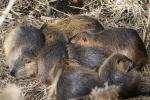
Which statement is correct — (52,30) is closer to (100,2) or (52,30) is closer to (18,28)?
(18,28)

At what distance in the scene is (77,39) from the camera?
3.72 m

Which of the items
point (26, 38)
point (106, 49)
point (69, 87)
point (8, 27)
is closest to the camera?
point (69, 87)

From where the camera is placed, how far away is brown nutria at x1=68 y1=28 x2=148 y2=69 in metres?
3.66

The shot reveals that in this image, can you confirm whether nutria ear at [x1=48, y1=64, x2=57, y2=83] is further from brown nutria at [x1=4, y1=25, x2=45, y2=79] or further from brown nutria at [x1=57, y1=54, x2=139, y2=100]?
brown nutria at [x1=4, y1=25, x2=45, y2=79]

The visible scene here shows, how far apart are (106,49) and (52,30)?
0.67 meters

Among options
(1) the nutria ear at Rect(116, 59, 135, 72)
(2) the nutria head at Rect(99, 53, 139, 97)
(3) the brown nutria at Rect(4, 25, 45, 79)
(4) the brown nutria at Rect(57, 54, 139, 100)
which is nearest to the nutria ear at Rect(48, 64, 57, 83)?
(4) the brown nutria at Rect(57, 54, 139, 100)

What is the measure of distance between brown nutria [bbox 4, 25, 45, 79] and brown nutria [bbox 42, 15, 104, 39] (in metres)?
0.15

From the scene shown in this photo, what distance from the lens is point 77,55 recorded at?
3553 millimetres

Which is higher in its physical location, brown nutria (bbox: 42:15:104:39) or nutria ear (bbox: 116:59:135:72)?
brown nutria (bbox: 42:15:104:39)

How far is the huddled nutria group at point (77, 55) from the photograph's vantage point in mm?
3209

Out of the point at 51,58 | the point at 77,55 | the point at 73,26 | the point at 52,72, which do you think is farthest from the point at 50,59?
the point at 73,26

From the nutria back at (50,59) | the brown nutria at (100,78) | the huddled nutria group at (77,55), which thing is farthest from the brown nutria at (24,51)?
the brown nutria at (100,78)

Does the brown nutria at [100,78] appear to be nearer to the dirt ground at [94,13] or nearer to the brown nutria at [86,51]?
the brown nutria at [86,51]

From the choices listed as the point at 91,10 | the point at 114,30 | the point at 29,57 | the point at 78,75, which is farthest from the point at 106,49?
the point at 91,10
